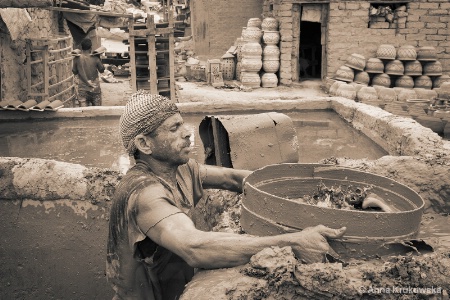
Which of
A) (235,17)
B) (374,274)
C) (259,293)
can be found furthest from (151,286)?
(235,17)

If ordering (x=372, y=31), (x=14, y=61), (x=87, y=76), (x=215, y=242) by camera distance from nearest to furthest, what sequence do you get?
(x=215, y=242) < (x=14, y=61) < (x=87, y=76) < (x=372, y=31)

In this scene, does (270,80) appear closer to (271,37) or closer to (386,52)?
(271,37)

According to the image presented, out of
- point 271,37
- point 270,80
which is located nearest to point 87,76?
point 270,80

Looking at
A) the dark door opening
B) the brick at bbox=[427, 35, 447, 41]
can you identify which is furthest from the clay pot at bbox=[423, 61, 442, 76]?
the dark door opening

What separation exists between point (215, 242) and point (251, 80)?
1202cm

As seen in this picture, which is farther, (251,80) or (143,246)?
(251,80)

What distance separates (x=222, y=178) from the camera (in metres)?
2.85

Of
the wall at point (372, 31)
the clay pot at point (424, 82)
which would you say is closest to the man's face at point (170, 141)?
the wall at point (372, 31)

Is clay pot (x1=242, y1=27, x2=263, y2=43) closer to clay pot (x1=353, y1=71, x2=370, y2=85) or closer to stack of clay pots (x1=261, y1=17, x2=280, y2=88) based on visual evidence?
stack of clay pots (x1=261, y1=17, x2=280, y2=88)

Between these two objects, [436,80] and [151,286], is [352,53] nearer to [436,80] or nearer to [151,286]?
[436,80]

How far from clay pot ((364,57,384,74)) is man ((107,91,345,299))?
1128cm

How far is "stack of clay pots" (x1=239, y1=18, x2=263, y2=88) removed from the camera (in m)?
13.8

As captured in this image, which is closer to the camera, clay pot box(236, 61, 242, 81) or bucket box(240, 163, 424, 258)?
bucket box(240, 163, 424, 258)

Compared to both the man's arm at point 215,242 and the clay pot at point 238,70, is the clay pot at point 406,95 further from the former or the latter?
the man's arm at point 215,242
